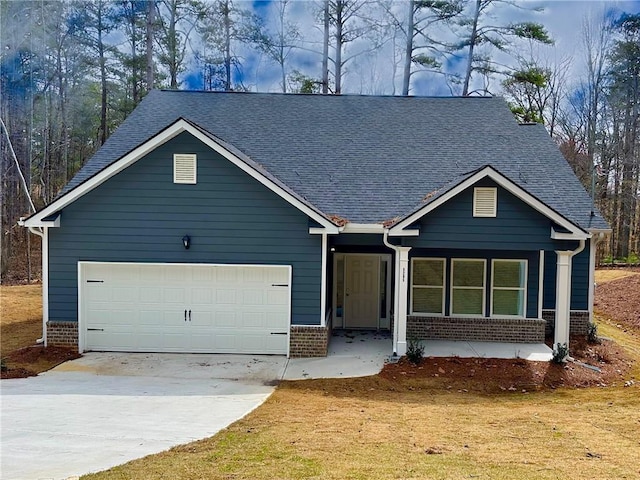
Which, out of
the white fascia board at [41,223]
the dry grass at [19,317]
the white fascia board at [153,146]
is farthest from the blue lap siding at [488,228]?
the dry grass at [19,317]

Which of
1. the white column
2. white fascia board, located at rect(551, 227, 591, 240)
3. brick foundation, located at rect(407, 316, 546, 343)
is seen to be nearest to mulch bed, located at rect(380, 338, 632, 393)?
brick foundation, located at rect(407, 316, 546, 343)

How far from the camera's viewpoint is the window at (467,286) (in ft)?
39.0

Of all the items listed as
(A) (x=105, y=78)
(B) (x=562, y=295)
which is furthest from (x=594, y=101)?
(A) (x=105, y=78)

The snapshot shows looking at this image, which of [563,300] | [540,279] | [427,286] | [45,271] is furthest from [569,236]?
[45,271]

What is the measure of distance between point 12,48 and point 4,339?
18345 mm

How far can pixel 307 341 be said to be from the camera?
417 inches

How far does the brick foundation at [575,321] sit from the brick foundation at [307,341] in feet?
19.7

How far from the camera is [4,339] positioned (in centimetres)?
1178

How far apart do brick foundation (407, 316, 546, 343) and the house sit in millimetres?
A: 27

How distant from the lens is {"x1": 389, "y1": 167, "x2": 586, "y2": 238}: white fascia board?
31.9 feet

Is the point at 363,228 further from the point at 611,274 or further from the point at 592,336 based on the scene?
the point at 611,274

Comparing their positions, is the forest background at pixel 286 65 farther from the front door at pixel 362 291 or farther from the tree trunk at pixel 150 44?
the front door at pixel 362 291

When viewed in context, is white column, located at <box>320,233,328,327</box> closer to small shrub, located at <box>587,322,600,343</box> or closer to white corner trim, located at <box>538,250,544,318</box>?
white corner trim, located at <box>538,250,544,318</box>

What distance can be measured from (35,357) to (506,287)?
35.1ft
